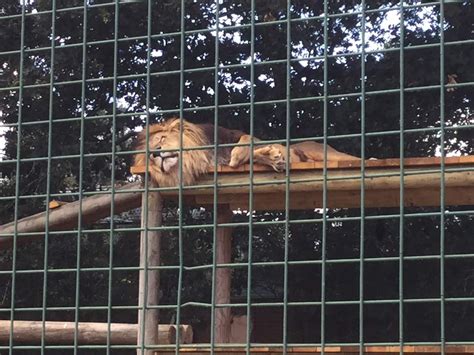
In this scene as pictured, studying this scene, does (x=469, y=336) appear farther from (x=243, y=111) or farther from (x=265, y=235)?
(x=243, y=111)

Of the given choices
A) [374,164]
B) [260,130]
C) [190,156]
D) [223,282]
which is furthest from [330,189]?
[260,130]

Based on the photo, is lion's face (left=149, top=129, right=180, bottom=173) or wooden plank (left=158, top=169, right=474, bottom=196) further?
lion's face (left=149, top=129, right=180, bottom=173)

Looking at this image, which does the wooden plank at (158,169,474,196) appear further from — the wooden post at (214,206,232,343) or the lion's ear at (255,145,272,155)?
the wooden post at (214,206,232,343)

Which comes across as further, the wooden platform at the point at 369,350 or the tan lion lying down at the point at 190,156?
the tan lion lying down at the point at 190,156

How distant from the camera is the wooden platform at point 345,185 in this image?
5266mm

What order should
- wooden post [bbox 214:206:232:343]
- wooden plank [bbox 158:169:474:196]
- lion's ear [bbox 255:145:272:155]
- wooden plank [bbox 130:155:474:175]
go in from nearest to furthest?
wooden plank [bbox 130:155:474:175], wooden plank [bbox 158:169:474:196], lion's ear [bbox 255:145:272:155], wooden post [bbox 214:206:232:343]

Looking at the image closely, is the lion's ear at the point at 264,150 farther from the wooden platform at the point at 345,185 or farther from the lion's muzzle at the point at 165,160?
the lion's muzzle at the point at 165,160

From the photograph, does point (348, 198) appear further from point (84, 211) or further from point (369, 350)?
point (84, 211)

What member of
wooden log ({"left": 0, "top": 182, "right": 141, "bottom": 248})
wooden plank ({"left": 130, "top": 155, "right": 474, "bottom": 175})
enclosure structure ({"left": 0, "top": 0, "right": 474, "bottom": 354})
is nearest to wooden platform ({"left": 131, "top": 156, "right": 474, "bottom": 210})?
wooden plank ({"left": 130, "top": 155, "right": 474, "bottom": 175})

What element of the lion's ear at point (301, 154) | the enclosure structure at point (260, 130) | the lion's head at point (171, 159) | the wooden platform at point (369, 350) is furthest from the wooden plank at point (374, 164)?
the enclosure structure at point (260, 130)

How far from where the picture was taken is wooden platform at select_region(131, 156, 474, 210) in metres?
5.27

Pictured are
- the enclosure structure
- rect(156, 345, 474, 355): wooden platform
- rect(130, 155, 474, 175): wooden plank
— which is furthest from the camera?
the enclosure structure

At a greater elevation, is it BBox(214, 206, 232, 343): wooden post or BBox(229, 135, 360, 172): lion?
BBox(229, 135, 360, 172): lion

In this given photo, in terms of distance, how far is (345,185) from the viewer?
5602 mm
